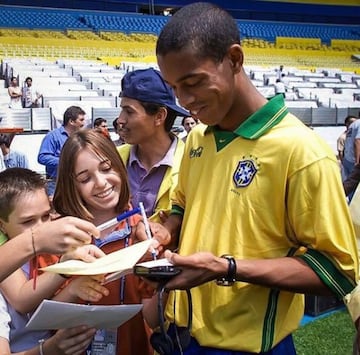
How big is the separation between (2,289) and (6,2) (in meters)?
24.0

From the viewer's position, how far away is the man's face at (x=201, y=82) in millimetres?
1194

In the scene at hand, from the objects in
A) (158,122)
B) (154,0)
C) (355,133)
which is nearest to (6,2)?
(154,0)

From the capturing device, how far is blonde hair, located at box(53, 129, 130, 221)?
5.44 feet

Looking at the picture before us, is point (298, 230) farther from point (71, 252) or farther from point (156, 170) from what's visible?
point (156, 170)

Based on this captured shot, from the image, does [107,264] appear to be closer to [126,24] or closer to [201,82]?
[201,82]

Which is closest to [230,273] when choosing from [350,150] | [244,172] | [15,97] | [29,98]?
[244,172]

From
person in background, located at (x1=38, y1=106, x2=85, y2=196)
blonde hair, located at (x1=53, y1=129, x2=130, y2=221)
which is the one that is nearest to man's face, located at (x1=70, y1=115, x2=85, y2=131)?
person in background, located at (x1=38, y1=106, x2=85, y2=196)

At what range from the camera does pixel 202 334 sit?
4.19 ft

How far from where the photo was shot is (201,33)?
1194 mm

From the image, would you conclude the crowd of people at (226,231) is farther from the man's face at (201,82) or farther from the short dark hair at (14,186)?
the short dark hair at (14,186)

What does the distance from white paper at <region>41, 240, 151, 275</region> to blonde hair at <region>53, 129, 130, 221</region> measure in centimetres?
45

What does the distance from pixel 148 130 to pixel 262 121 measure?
1.17 metres

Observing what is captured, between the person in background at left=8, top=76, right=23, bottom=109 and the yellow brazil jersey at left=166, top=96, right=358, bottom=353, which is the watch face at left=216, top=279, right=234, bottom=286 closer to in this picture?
the yellow brazil jersey at left=166, top=96, right=358, bottom=353

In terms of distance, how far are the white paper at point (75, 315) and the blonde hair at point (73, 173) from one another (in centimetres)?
38
